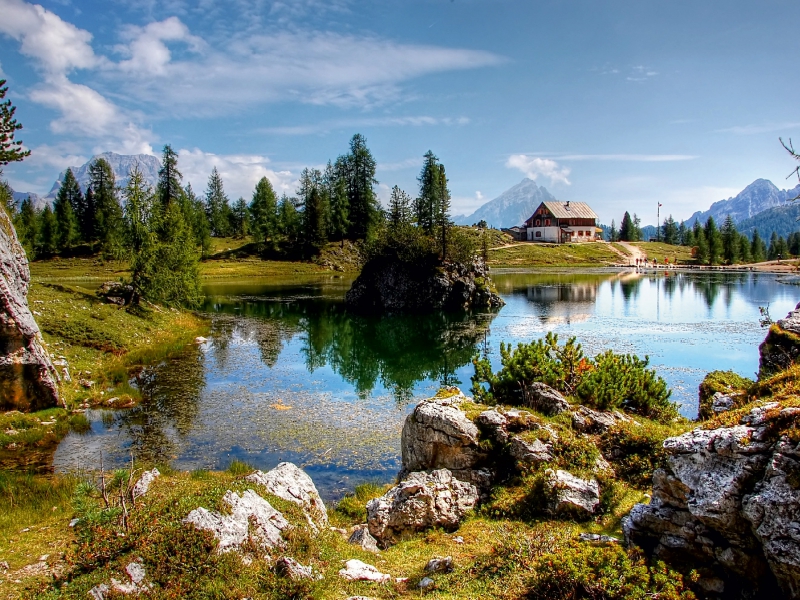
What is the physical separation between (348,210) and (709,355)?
4579 inches

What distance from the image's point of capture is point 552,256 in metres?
154

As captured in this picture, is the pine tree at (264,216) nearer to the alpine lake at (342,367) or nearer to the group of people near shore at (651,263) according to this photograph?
the alpine lake at (342,367)

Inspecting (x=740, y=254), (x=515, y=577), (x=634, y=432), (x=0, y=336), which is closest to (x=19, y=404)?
(x=0, y=336)

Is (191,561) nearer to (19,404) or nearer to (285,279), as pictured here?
(19,404)

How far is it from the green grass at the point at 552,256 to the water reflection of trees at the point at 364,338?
86.9 meters

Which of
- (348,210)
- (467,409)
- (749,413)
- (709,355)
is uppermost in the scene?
(348,210)

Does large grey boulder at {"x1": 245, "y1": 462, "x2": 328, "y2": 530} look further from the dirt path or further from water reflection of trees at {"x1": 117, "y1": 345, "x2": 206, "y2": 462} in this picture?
the dirt path

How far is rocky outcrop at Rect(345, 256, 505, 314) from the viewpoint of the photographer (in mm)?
73125

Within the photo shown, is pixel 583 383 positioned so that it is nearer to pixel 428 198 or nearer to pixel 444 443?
pixel 444 443

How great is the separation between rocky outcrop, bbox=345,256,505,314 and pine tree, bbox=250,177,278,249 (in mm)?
72091

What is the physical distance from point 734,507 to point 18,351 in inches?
1120

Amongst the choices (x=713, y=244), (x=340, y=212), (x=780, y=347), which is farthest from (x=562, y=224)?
(x=780, y=347)

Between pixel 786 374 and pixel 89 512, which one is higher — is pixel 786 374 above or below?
above

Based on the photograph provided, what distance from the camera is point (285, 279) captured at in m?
117
